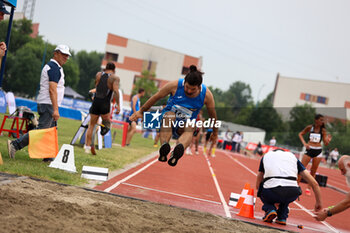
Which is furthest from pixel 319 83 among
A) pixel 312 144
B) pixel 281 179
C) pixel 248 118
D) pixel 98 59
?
pixel 281 179

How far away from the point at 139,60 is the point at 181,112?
66161 millimetres

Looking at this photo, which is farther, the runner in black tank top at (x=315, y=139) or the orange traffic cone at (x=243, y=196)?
the runner in black tank top at (x=315, y=139)

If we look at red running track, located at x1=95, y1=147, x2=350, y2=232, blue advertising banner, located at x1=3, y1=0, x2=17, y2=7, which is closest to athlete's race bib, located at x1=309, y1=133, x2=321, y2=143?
red running track, located at x1=95, y1=147, x2=350, y2=232

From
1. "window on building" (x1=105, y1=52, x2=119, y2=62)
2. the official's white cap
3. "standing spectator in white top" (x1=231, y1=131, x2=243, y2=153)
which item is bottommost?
"standing spectator in white top" (x1=231, y1=131, x2=243, y2=153)

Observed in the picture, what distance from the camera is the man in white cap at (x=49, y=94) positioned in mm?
6910

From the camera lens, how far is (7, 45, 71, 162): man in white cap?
6.91m

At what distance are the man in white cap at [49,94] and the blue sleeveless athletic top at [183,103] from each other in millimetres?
2044

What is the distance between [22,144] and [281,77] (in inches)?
2912

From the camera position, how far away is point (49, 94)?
7.08 m

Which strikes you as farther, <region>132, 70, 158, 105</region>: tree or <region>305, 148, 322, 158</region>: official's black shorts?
<region>132, 70, 158, 105</region>: tree

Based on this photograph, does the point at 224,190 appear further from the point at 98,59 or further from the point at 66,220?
the point at 98,59

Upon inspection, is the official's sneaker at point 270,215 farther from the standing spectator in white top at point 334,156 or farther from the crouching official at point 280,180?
the standing spectator in white top at point 334,156

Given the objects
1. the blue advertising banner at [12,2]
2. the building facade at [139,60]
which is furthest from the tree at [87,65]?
the blue advertising banner at [12,2]

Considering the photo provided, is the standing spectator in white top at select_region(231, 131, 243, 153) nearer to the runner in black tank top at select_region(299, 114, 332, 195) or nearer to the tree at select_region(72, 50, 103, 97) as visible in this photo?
the runner in black tank top at select_region(299, 114, 332, 195)
